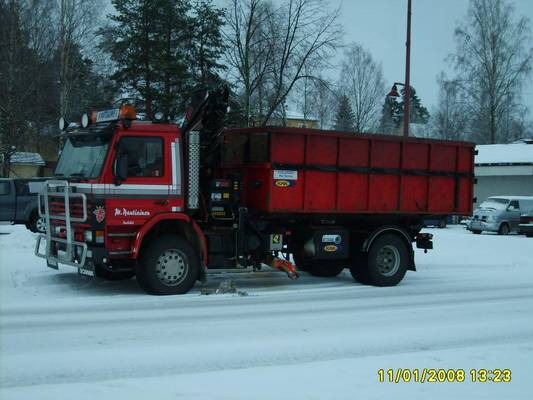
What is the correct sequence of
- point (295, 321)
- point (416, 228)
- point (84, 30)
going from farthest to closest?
point (84, 30) < point (416, 228) < point (295, 321)

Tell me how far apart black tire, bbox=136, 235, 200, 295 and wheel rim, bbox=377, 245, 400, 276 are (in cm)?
399

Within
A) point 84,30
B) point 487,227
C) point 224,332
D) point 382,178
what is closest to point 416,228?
point 382,178

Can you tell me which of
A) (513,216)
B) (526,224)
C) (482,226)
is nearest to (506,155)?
(513,216)

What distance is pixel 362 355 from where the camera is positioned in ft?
23.0

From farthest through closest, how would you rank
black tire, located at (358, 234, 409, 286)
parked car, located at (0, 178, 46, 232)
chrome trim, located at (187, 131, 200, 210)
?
parked car, located at (0, 178, 46, 232), black tire, located at (358, 234, 409, 286), chrome trim, located at (187, 131, 200, 210)

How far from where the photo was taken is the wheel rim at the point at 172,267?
10.4 m

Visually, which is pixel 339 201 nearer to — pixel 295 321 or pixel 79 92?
pixel 295 321

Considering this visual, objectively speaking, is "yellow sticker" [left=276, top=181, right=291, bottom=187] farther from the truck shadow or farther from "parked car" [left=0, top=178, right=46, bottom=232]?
"parked car" [left=0, top=178, right=46, bottom=232]

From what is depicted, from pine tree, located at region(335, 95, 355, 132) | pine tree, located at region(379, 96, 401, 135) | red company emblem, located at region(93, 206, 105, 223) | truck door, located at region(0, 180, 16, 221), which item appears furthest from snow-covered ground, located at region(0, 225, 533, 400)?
pine tree, located at region(379, 96, 401, 135)

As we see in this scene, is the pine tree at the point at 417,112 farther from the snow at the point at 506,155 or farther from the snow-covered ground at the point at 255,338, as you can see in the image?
the snow-covered ground at the point at 255,338

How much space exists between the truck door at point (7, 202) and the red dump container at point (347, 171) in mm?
13697

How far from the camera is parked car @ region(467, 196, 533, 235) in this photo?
30078 mm

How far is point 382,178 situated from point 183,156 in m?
3.95

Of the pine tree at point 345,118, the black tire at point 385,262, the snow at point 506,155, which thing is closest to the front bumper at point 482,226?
the snow at point 506,155
